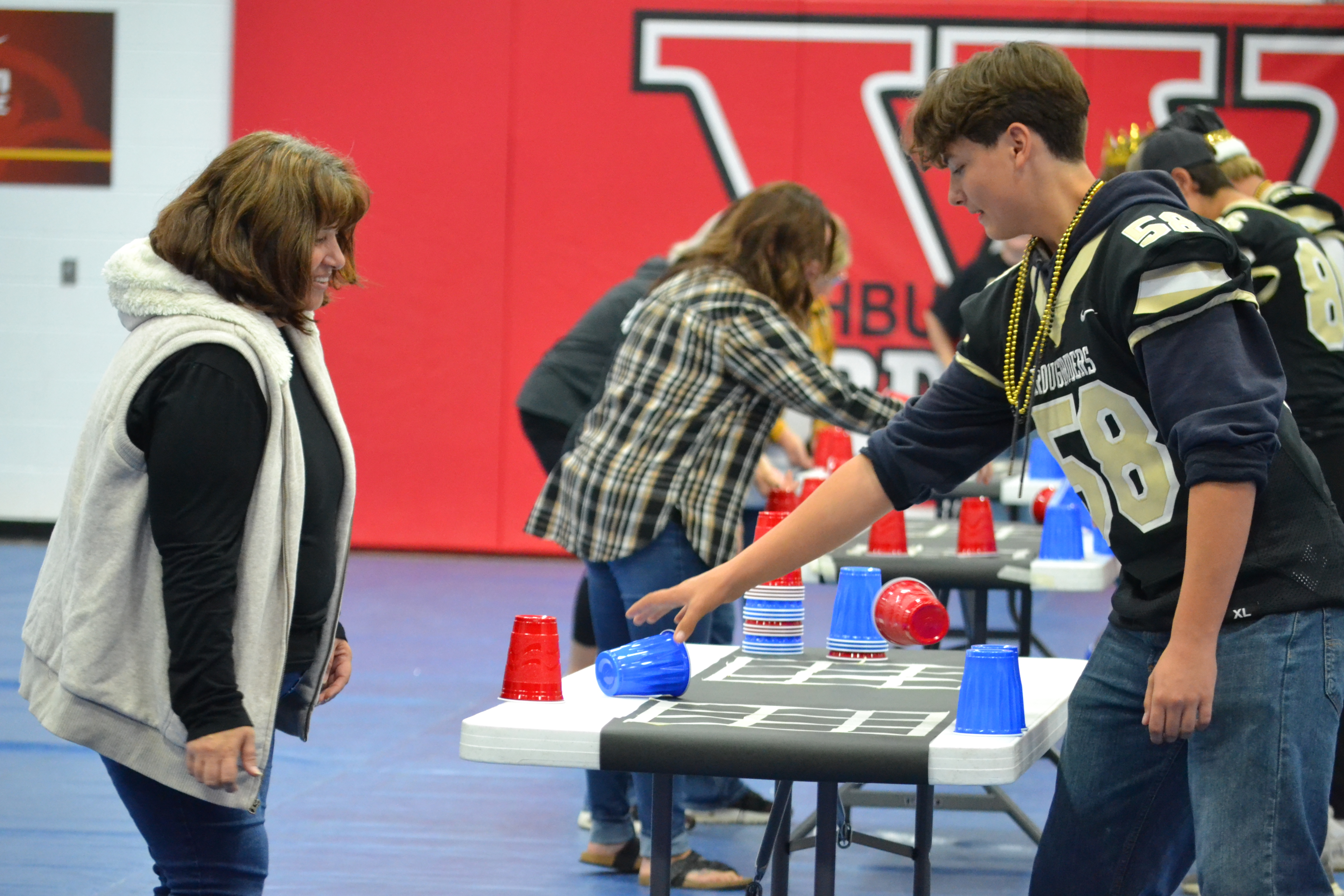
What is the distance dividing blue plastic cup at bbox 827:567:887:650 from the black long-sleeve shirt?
103 cm

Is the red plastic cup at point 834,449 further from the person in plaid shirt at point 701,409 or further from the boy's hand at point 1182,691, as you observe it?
the boy's hand at point 1182,691

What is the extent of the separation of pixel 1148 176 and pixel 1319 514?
46 cm

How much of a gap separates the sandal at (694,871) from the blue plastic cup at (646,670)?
1.45m

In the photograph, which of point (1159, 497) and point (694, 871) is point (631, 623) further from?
point (1159, 497)

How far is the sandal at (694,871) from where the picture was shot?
11.4ft

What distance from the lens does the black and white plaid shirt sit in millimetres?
3291

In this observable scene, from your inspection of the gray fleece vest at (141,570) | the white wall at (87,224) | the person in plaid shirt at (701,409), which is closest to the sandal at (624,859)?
the person in plaid shirt at (701,409)

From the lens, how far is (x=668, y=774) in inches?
76.6

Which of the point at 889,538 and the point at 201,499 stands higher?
the point at 201,499

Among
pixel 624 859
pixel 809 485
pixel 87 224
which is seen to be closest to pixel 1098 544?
pixel 809 485

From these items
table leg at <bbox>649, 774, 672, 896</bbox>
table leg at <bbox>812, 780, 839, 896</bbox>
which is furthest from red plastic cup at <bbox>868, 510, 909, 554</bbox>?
table leg at <bbox>649, 774, 672, 896</bbox>

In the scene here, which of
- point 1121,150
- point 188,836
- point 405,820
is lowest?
point 405,820

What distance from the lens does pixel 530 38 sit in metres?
8.70

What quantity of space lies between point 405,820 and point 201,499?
233 centimetres
